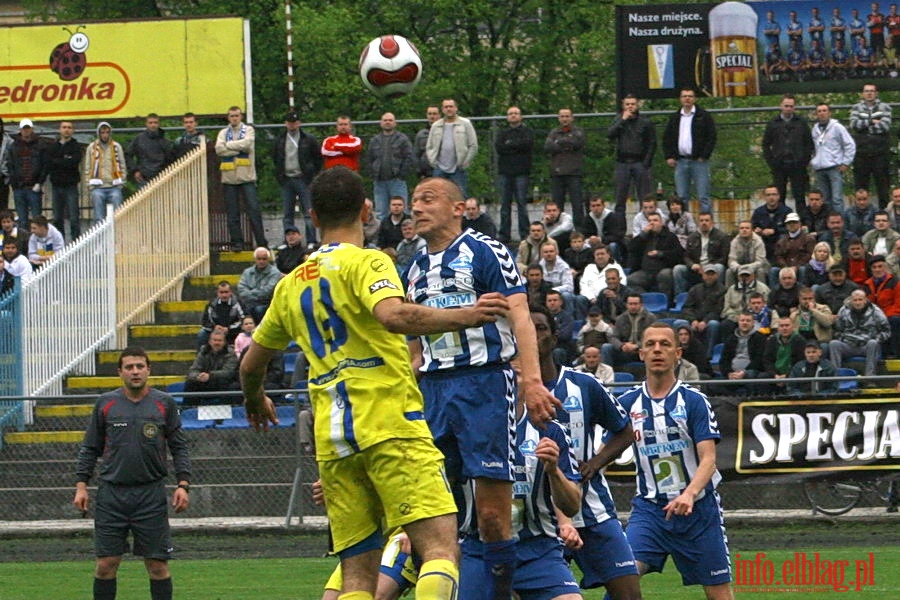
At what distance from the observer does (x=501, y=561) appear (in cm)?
760

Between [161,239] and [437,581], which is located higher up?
[161,239]

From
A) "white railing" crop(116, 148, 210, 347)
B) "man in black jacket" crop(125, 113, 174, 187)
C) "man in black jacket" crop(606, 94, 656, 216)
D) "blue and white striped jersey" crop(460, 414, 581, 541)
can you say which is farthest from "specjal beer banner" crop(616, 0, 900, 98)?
"blue and white striped jersey" crop(460, 414, 581, 541)

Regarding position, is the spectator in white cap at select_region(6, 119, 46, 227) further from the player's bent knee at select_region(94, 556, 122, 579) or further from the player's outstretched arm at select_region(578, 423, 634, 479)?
the player's outstretched arm at select_region(578, 423, 634, 479)

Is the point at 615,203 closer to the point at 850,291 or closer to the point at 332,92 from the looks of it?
the point at 850,291

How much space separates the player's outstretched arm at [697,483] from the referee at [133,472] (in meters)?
3.71

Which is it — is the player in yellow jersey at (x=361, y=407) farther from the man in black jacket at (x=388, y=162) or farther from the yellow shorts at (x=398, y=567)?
the man in black jacket at (x=388, y=162)

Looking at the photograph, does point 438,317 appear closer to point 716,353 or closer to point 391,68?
point 716,353

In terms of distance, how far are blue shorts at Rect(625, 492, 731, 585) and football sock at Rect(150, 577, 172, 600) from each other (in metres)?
3.37

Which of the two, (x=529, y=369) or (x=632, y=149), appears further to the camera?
(x=632, y=149)

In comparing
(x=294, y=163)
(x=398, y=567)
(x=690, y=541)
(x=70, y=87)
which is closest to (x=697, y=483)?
(x=690, y=541)

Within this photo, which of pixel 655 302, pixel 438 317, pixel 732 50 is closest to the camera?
pixel 438 317

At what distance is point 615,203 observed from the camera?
2362cm

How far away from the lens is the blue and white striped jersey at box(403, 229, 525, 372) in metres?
7.55

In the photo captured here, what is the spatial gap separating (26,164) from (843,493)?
42.6ft
